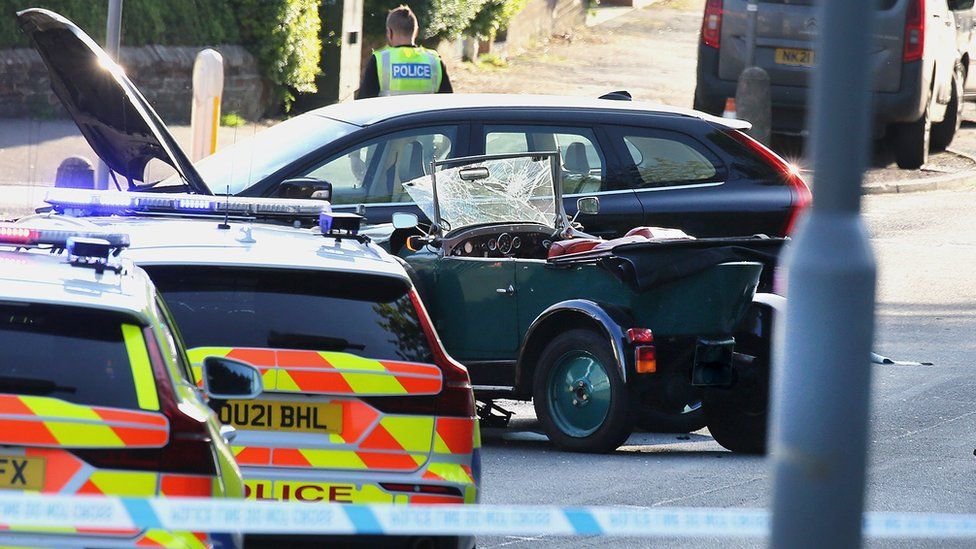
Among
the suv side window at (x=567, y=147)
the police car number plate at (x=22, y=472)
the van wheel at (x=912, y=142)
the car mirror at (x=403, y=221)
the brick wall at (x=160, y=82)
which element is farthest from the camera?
the van wheel at (x=912, y=142)

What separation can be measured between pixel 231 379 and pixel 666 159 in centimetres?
611

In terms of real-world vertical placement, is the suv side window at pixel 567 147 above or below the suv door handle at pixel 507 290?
above

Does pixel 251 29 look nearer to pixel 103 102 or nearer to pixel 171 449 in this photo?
pixel 103 102

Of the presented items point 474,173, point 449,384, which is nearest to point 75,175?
point 474,173

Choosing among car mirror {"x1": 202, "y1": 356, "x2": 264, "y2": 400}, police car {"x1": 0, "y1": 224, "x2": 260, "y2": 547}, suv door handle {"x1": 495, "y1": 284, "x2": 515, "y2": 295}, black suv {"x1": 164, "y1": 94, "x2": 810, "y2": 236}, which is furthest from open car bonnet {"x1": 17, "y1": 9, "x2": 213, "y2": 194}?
police car {"x1": 0, "y1": 224, "x2": 260, "y2": 547}

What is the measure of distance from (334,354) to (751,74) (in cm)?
1334

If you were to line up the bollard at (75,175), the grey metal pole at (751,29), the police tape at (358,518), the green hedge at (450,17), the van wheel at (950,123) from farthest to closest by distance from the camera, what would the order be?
1. the green hedge at (450,17)
2. the van wheel at (950,123)
3. the grey metal pole at (751,29)
4. the bollard at (75,175)
5. the police tape at (358,518)

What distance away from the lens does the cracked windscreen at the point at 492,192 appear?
372 inches

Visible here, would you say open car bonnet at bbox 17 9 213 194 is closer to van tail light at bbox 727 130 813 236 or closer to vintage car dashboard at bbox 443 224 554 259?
vintage car dashboard at bbox 443 224 554 259

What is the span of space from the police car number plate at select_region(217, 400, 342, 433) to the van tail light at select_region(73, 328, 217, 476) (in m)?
1.23

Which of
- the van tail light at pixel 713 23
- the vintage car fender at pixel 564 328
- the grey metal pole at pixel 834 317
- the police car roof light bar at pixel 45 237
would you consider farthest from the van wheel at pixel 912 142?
the grey metal pole at pixel 834 317

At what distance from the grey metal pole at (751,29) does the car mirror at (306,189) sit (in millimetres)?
9758

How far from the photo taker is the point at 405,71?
41.7 feet

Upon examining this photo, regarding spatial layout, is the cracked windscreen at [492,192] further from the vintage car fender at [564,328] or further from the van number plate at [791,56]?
the van number plate at [791,56]
